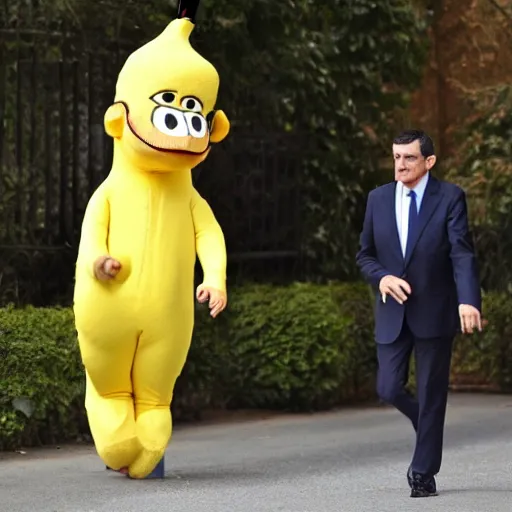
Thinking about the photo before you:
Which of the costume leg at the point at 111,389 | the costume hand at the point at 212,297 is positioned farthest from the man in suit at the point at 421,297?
the costume leg at the point at 111,389

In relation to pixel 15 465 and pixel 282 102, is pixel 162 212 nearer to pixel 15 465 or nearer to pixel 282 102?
pixel 15 465

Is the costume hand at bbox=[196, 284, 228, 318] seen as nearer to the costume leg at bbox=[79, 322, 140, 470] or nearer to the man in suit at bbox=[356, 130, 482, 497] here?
the costume leg at bbox=[79, 322, 140, 470]

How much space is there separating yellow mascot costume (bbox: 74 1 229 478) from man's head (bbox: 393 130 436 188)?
1.01 m

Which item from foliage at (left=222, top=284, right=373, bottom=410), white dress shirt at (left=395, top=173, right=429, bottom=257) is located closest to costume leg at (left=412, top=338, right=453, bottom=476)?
white dress shirt at (left=395, top=173, right=429, bottom=257)

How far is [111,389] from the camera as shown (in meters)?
8.41

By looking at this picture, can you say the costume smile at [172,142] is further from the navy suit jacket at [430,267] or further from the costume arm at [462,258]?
the costume arm at [462,258]

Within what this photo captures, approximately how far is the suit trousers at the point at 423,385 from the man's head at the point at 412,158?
2.40 ft

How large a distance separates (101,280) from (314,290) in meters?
4.08

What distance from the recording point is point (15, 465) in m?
9.39

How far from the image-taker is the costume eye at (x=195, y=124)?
8.30 m

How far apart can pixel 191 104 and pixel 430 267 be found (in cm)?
150

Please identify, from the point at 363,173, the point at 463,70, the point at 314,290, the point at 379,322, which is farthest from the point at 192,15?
the point at 463,70

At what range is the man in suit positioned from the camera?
26.1ft

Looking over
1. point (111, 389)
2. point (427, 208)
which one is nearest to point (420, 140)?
point (427, 208)
